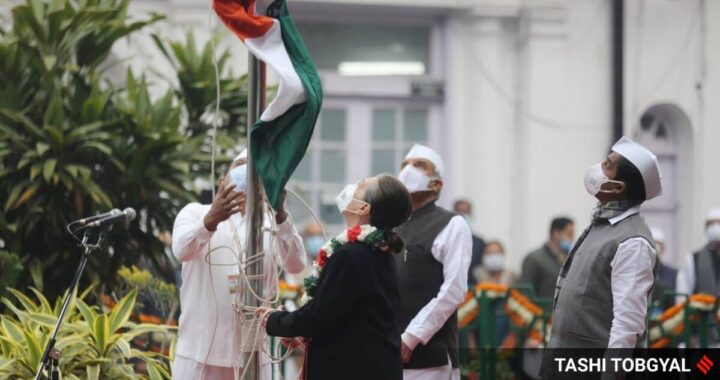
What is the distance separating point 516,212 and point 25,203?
325 inches

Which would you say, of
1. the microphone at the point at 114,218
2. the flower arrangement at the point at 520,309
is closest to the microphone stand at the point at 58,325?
the microphone at the point at 114,218

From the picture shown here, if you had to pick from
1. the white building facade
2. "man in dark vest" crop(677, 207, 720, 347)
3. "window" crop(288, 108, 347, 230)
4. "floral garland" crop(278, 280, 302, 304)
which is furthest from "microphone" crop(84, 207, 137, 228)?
"window" crop(288, 108, 347, 230)

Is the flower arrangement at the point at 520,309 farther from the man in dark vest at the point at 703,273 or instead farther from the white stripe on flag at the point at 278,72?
the white stripe on flag at the point at 278,72

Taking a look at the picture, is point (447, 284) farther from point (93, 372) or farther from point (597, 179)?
point (93, 372)

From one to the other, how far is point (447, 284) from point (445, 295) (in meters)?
0.07

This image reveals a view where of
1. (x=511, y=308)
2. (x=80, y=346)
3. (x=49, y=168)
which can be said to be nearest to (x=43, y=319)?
(x=80, y=346)

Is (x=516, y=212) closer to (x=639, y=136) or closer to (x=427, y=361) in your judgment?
(x=639, y=136)

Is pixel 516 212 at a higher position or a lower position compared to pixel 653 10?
lower

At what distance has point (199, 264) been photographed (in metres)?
6.56

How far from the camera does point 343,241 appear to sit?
5789mm

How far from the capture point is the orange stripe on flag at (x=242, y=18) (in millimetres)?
5758

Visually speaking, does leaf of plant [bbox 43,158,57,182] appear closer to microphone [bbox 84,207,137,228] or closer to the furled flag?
microphone [bbox 84,207,137,228]

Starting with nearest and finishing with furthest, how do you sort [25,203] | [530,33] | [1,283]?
[1,283]
[25,203]
[530,33]

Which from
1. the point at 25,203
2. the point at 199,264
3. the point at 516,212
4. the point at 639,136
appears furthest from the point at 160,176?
the point at 639,136
